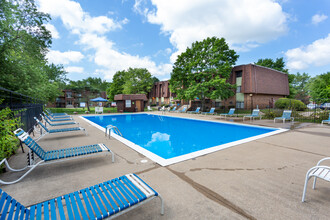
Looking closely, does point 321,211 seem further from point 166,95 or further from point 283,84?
point 166,95

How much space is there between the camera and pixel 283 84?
30.0 m

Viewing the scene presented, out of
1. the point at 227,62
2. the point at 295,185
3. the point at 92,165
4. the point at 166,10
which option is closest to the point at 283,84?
the point at 227,62

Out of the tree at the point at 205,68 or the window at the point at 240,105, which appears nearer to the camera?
the tree at the point at 205,68

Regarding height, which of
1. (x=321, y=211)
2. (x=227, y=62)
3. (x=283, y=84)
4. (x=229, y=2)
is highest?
(x=229, y=2)

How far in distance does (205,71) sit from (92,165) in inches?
831

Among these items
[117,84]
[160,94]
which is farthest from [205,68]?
[117,84]

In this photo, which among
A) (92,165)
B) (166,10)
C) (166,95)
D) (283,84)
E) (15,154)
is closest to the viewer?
(92,165)

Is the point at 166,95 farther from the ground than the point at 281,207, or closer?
farther from the ground

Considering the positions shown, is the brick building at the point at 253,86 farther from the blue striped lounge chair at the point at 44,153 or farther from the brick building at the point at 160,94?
the blue striped lounge chair at the point at 44,153

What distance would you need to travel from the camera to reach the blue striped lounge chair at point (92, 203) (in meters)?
1.55

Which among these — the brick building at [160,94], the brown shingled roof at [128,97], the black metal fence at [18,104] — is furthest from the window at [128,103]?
the black metal fence at [18,104]

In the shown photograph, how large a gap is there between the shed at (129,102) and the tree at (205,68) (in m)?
7.58

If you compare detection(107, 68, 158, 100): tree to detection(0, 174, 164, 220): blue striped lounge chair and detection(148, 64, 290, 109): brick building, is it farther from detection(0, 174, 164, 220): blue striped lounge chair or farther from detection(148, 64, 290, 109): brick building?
detection(0, 174, 164, 220): blue striped lounge chair

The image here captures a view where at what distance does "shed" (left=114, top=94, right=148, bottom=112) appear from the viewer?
2497 cm
